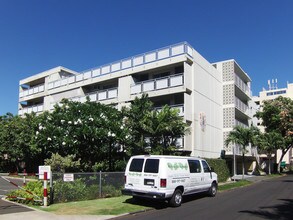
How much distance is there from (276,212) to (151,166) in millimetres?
4943

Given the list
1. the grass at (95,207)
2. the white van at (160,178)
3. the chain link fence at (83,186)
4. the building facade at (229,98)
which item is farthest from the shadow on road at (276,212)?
the building facade at (229,98)

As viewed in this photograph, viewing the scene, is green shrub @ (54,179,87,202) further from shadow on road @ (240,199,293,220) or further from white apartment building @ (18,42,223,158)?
white apartment building @ (18,42,223,158)

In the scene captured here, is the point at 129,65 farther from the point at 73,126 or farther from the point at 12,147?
the point at 12,147

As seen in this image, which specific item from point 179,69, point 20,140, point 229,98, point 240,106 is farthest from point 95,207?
point 240,106

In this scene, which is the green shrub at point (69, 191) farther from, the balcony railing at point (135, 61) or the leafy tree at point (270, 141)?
the leafy tree at point (270, 141)

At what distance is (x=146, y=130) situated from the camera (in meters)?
23.9

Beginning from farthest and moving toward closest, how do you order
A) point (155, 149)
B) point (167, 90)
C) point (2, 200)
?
point (167, 90), point (155, 149), point (2, 200)

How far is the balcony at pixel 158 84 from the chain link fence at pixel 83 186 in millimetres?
13208

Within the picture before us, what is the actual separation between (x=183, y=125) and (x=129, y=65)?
10502mm

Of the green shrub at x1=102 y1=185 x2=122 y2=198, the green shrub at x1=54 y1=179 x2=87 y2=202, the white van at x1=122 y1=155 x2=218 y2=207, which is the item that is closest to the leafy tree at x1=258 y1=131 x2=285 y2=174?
the white van at x1=122 y1=155 x2=218 y2=207

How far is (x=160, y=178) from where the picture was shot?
13.2 meters

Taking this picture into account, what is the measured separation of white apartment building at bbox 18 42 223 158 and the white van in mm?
11630

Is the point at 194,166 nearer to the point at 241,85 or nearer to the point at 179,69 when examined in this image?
the point at 179,69

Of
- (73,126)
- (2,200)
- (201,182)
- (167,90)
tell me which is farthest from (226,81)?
(2,200)
